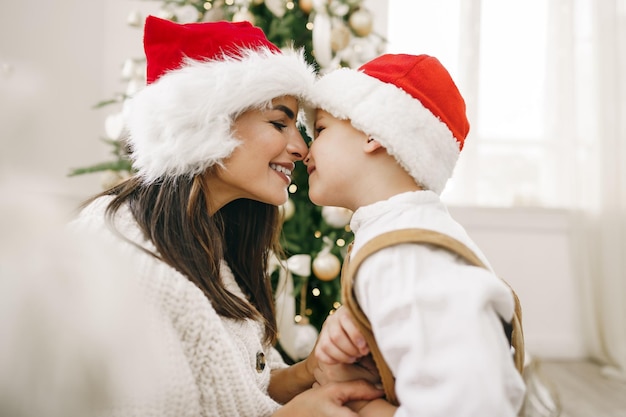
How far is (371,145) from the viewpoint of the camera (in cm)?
93

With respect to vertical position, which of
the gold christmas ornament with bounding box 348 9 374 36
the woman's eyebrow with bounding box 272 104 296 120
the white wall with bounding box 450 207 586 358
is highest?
the gold christmas ornament with bounding box 348 9 374 36

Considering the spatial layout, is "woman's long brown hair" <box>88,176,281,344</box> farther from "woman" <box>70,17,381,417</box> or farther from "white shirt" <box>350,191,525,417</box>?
"white shirt" <box>350,191,525,417</box>

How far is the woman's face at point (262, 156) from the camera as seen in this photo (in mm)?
1002

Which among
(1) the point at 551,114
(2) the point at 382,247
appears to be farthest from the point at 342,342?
(1) the point at 551,114

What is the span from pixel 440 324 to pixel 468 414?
0.11 m

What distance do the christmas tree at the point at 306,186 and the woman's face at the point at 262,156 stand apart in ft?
2.54

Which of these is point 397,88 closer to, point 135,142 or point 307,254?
point 135,142

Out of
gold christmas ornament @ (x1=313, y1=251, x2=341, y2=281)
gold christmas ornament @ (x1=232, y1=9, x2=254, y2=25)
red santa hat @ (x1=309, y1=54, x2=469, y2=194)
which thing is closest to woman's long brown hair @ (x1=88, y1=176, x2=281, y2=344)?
red santa hat @ (x1=309, y1=54, x2=469, y2=194)

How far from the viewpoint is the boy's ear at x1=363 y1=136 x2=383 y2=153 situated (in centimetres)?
93

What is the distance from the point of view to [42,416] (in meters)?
0.25

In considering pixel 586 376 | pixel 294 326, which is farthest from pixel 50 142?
pixel 586 376

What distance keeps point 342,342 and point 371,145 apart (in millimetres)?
343

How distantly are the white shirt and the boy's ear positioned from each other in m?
0.22

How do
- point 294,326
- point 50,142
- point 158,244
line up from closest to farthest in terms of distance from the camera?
point 50,142 → point 158,244 → point 294,326
